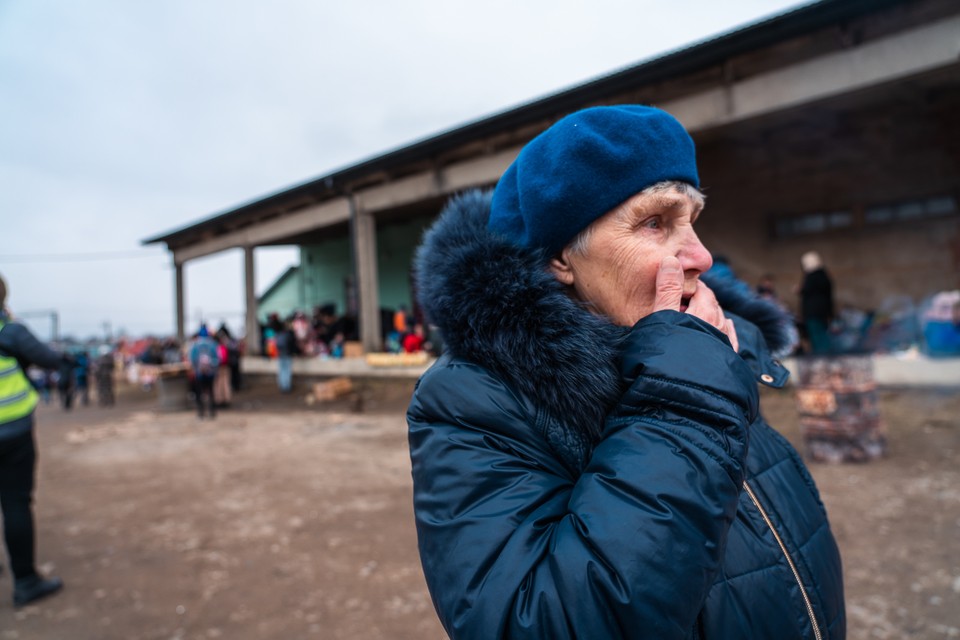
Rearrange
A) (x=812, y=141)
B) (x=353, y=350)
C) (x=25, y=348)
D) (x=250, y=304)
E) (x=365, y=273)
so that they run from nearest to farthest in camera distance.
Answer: (x=25, y=348), (x=812, y=141), (x=365, y=273), (x=353, y=350), (x=250, y=304)

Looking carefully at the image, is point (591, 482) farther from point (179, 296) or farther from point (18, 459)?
point (179, 296)

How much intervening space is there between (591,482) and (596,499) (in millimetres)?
32

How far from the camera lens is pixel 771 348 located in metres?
1.61

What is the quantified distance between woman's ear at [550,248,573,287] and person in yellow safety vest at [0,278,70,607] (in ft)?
13.6

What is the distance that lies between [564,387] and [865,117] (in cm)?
1065

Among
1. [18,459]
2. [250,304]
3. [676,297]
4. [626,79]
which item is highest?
[626,79]

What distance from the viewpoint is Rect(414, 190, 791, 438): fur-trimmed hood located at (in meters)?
0.97

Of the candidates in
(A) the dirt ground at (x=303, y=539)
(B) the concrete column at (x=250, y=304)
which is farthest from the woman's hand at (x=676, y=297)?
(B) the concrete column at (x=250, y=304)

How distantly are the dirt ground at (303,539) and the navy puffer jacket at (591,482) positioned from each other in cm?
251

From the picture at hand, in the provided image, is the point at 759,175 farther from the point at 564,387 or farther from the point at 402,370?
the point at 564,387

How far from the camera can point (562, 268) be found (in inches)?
45.1

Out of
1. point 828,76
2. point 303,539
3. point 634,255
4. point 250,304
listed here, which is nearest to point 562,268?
point 634,255

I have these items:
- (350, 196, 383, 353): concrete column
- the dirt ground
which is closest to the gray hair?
the dirt ground

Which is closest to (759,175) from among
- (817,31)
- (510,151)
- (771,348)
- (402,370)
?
(817,31)
